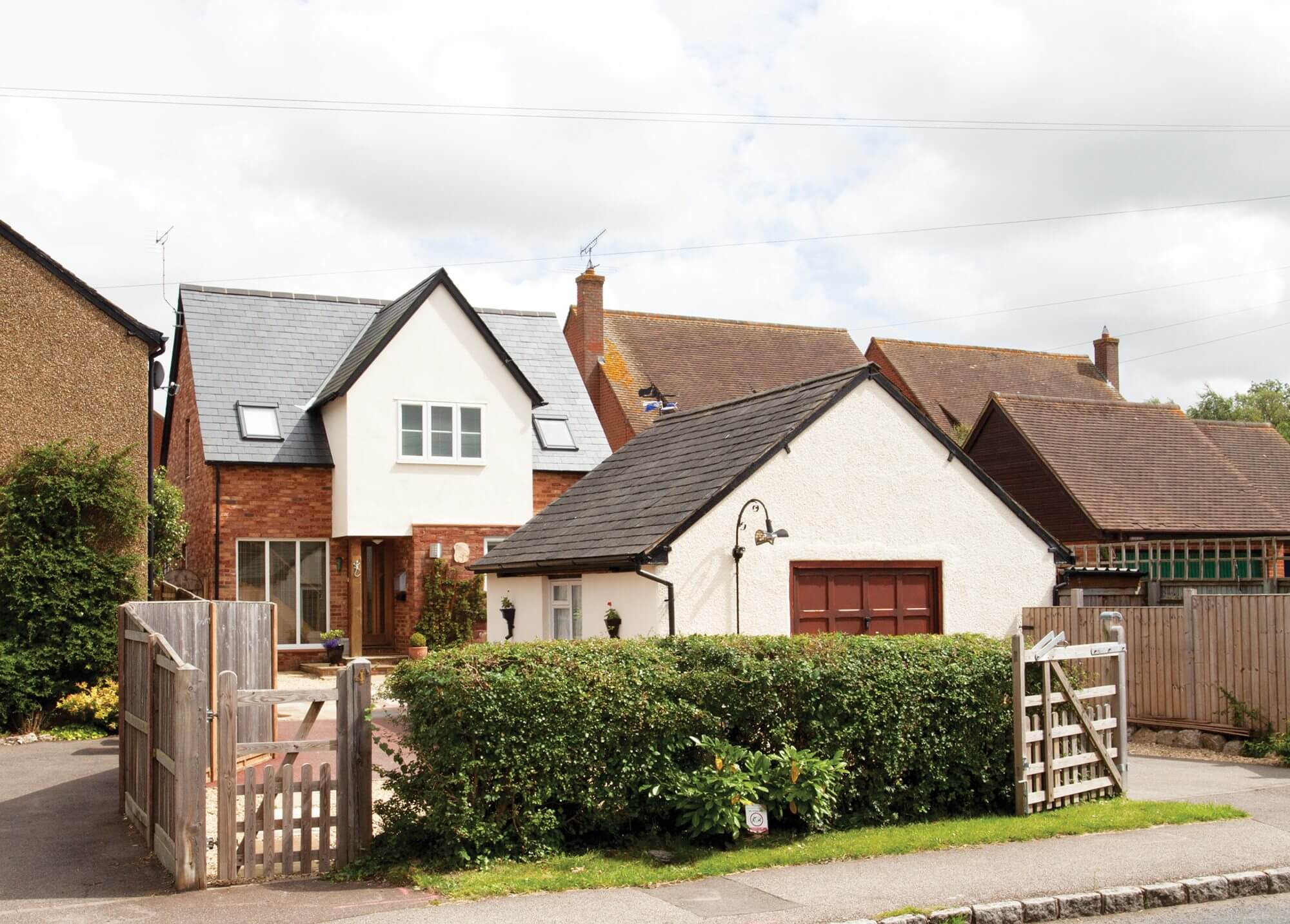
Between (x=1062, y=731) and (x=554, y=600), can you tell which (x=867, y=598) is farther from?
(x=1062, y=731)

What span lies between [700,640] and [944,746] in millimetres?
2484

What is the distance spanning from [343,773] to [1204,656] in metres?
11.9

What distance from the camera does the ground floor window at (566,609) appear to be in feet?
59.5

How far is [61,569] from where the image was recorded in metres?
18.5

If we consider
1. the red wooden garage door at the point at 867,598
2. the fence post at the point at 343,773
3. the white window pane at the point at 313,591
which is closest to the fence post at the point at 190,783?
the fence post at the point at 343,773

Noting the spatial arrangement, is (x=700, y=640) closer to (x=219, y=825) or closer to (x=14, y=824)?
(x=219, y=825)

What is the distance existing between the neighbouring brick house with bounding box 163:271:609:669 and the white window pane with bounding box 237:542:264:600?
0.11 ft

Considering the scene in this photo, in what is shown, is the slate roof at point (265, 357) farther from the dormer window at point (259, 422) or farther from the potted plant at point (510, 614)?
the potted plant at point (510, 614)

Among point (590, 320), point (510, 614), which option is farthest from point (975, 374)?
point (510, 614)

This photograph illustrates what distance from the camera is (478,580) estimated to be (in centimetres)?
2769

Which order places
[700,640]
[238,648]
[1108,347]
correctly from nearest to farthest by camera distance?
[700,640], [238,648], [1108,347]

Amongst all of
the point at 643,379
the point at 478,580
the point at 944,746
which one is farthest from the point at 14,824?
the point at 643,379

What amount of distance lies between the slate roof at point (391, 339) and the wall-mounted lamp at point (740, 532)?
12.8 meters

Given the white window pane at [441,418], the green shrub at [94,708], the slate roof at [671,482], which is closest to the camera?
the slate roof at [671,482]
